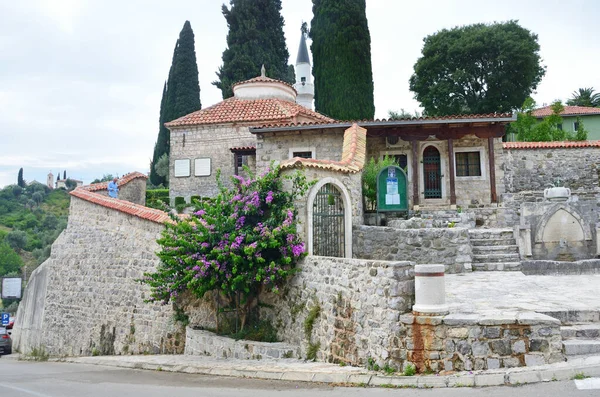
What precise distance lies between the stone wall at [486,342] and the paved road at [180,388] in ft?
1.66

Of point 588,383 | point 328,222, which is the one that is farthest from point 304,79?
point 588,383

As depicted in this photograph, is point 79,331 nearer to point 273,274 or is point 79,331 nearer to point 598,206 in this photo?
point 273,274

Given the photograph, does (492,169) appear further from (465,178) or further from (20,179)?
(20,179)

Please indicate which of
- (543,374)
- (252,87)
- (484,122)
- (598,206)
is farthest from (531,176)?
(543,374)

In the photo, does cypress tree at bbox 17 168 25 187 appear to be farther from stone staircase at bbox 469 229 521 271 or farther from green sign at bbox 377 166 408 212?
stone staircase at bbox 469 229 521 271

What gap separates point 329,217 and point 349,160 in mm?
2202

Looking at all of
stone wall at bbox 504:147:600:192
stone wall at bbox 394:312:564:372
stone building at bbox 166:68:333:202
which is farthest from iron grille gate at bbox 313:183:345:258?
stone wall at bbox 504:147:600:192

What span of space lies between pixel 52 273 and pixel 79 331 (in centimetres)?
255

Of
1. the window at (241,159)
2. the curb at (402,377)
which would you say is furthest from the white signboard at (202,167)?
the curb at (402,377)

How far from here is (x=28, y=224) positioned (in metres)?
51.2

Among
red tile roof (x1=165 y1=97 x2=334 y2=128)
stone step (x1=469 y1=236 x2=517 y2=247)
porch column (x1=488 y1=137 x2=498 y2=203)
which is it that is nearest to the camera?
stone step (x1=469 y1=236 x2=517 y2=247)

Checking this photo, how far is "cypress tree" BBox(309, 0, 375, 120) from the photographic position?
1151 inches

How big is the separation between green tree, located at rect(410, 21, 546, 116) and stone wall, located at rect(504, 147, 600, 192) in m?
15.5

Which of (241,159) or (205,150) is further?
(205,150)
